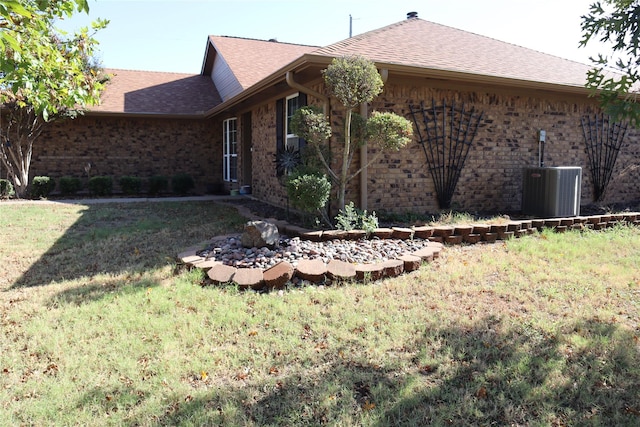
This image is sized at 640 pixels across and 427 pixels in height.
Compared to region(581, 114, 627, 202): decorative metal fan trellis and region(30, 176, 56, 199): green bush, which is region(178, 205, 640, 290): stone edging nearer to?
region(581, 114, 627, 202): decorative metal fan trellis

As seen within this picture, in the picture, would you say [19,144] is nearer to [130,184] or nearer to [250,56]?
[130,184]

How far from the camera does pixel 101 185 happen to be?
14.2m

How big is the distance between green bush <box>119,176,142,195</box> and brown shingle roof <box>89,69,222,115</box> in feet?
7.05

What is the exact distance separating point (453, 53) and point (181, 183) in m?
9.48

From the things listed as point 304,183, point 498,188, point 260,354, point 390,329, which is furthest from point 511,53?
point 260,354

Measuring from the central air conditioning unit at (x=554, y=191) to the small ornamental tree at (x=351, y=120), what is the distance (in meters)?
3.05

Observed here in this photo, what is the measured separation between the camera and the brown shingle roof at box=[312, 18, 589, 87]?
7.77m

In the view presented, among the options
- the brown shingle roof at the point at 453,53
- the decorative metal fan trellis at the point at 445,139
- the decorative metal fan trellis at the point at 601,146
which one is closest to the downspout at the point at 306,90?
the brown shingle roof at the point at 453,53

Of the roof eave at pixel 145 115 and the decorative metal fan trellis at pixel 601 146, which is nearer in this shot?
the decorative metal fan trellis at pixel 601 146

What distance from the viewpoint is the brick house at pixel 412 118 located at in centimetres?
772

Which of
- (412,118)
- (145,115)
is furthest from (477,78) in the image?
(145,115)

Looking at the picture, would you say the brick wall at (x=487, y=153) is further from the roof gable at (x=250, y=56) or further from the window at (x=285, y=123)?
the roof gable at (x=250, y=56)

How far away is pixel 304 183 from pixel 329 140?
1.40 metres

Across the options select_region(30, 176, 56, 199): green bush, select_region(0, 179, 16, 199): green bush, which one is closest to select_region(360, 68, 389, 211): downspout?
select_region(30, 176, 56, 199): green bush
